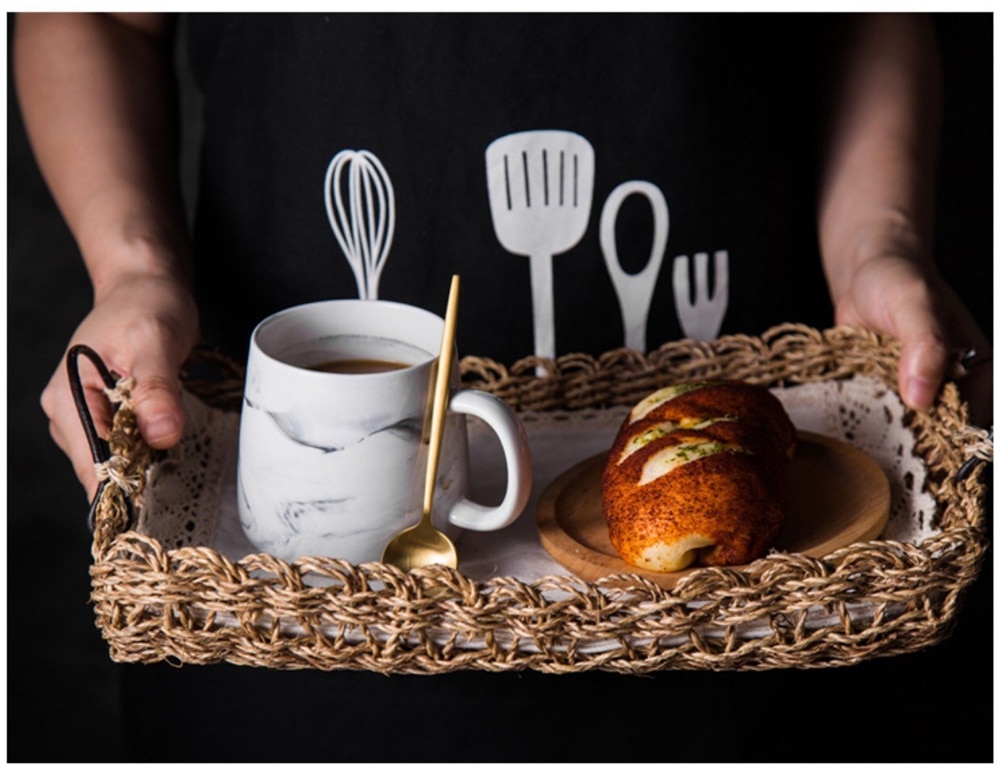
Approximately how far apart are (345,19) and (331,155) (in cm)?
12

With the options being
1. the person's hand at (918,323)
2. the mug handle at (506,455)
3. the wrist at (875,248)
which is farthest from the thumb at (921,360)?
the mug handle at (506,455)

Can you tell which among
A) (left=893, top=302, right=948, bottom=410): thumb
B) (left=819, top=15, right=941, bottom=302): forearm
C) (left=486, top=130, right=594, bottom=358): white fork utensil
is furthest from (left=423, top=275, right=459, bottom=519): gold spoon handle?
(left=819, top=15, right=941, bottom=302): forearm

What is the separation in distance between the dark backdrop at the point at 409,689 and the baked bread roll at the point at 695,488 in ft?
0.46

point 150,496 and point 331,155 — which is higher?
point 331,155

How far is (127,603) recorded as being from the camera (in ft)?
2.26

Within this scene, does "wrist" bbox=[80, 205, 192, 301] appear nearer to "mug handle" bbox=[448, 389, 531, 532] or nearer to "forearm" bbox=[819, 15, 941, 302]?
"mug handle" bbox=[448, 389, 531, 532]

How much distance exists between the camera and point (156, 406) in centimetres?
80

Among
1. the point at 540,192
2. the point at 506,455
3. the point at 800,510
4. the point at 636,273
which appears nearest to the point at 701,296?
the point at 636,273

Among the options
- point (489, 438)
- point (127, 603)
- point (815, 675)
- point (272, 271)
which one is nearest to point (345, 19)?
point (272, 271)

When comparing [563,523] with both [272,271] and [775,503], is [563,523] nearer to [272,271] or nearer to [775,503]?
[775,503]

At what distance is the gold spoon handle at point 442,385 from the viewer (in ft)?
2.32

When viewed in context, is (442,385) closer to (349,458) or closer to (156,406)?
(349,458)

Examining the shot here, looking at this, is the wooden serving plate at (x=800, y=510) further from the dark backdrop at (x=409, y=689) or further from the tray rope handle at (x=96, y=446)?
the tray rope handle at (x=96, y=446)

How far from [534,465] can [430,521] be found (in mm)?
187
